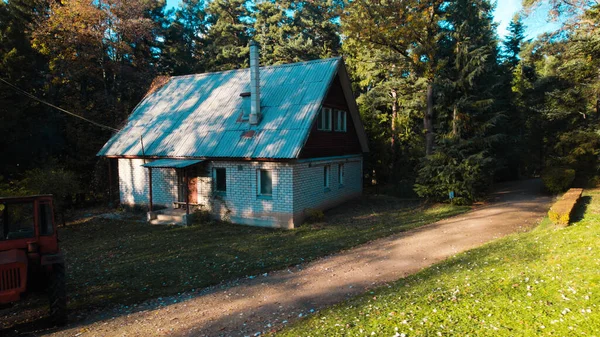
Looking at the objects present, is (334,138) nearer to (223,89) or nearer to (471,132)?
(223,89)

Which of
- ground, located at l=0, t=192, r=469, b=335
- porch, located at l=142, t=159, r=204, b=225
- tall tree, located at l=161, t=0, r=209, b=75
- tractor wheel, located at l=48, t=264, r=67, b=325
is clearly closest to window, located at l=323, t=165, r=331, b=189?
ground, located at l=0, t=192, r=469, b=335

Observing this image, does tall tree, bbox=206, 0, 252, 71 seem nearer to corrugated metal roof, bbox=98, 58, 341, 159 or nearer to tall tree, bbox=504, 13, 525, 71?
corrugated metal roof, bbox=98, 58, 341, 159

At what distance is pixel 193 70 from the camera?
3912 centimetres

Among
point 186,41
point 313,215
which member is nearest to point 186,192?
point 313,215

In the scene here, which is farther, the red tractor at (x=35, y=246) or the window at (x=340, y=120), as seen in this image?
the window at (x=340, y=120)

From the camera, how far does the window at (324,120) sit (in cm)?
1766

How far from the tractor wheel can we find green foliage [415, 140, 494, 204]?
54.4 ft

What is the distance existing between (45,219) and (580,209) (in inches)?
669

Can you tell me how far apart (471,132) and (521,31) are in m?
36.4

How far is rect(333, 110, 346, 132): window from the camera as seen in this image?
19375 mm

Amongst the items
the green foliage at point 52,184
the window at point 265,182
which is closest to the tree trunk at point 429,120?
the window at point 265,182

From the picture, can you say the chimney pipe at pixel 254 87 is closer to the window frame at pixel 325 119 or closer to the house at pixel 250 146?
the house at pixel 250 146

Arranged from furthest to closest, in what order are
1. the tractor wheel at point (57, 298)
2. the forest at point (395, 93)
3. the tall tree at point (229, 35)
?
1. the tall tree at point (229, 35)
2. the forest at point (395, 93)
3. the tractor wheel at point (57, 298)

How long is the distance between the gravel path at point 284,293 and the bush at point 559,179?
10.7 m
